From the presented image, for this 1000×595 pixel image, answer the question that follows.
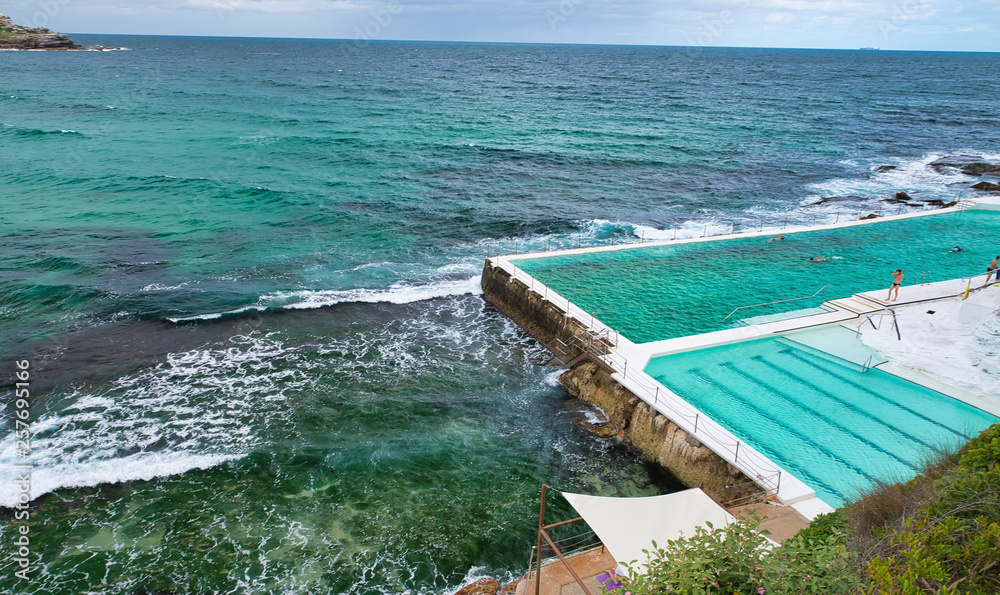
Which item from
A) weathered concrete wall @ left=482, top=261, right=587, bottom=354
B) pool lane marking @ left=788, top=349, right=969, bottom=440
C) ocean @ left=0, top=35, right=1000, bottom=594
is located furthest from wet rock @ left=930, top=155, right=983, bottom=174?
weathered concrete wall @ left=482, top=261, right=587, bottom=354

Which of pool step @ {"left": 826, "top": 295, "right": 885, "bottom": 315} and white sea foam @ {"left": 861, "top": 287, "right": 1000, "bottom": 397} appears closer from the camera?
white sea foam @ {"left": 861, "top": 287, "right": 1000, "bottom": 397}

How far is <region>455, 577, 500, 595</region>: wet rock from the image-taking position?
11266 millimetres

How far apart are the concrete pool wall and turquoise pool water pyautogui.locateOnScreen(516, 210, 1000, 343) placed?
0.96 metres

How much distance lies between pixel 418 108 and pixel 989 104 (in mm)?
94283

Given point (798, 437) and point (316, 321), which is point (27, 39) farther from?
point (798, 437)

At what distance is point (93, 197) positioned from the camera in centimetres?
3725

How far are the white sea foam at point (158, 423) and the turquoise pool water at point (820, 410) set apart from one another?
41.1 ft

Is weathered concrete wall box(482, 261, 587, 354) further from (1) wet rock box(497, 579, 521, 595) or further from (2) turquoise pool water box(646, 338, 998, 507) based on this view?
(1) wet rock box(497, 579, 521, 595)

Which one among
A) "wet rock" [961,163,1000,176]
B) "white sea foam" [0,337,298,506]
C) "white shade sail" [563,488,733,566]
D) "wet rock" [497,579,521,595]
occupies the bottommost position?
"wet rock" [497,579,521,595]

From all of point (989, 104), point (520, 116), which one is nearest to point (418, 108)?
point (520, 116)

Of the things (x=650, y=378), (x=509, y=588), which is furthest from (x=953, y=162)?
(x=509, y=588)

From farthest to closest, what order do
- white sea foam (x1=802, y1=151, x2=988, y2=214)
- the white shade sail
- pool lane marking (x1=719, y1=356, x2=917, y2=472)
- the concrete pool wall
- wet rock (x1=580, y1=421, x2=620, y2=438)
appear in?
white sea foam (x1=802, y1=151, x2=988, y2=214)
wet rock (x1=580, y1=421, x2=620, y2=438)
pool lane marking (x1=719, y1=356, x2=917, y2=472)
the concrete pool wall
the white shade sail

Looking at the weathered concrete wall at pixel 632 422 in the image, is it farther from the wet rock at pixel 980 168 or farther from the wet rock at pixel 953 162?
the wet rock at pixel 980 168

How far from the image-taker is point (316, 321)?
23.0 meters
